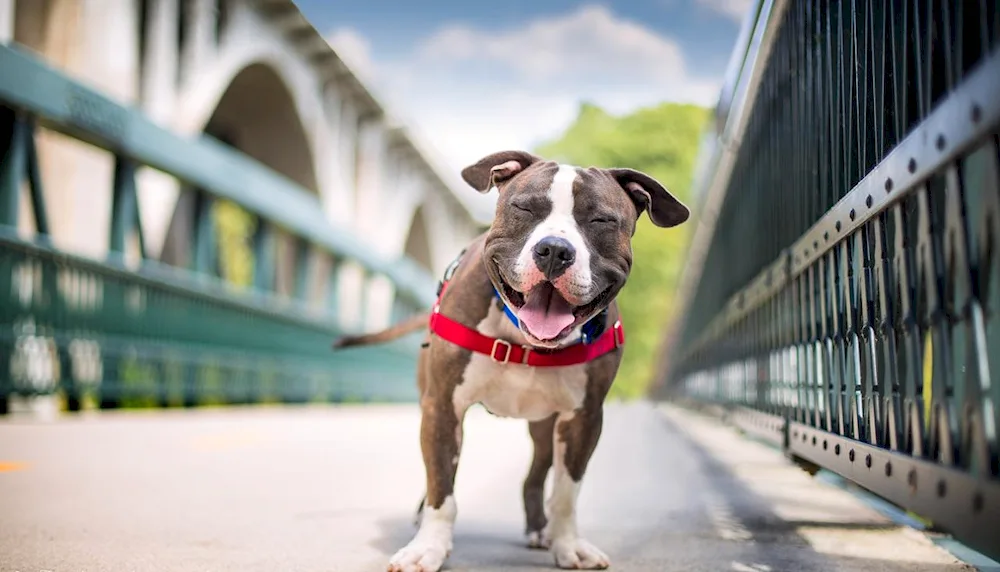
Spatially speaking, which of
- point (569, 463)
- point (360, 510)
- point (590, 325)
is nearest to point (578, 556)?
point (569, 463)

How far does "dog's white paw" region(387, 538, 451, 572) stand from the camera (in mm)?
2682

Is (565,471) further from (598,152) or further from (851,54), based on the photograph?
(598,152)

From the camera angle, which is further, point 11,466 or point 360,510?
point 11,466

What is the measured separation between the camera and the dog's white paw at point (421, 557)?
268cm

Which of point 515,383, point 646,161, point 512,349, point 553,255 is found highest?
point 646,161

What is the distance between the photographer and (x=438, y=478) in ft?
9.51

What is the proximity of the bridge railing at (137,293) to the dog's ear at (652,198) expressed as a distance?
299 inches

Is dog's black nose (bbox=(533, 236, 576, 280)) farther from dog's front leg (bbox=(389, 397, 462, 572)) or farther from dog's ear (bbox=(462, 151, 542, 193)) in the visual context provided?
dog's front leg (bbox=(389, 397, 462, 572))

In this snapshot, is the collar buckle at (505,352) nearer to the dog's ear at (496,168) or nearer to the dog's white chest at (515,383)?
the dog's white chest at (515,383)

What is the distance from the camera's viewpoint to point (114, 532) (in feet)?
10.7

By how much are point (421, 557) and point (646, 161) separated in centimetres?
3562

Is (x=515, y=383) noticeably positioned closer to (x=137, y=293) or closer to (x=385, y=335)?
(x=385, y=335)

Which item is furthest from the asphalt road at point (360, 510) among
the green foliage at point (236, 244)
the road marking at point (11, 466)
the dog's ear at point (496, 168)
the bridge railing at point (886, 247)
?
the green foliage at point (236, 244)

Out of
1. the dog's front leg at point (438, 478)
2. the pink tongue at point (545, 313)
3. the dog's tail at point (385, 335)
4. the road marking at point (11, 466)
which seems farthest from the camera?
the road marking at point (11, 466)
